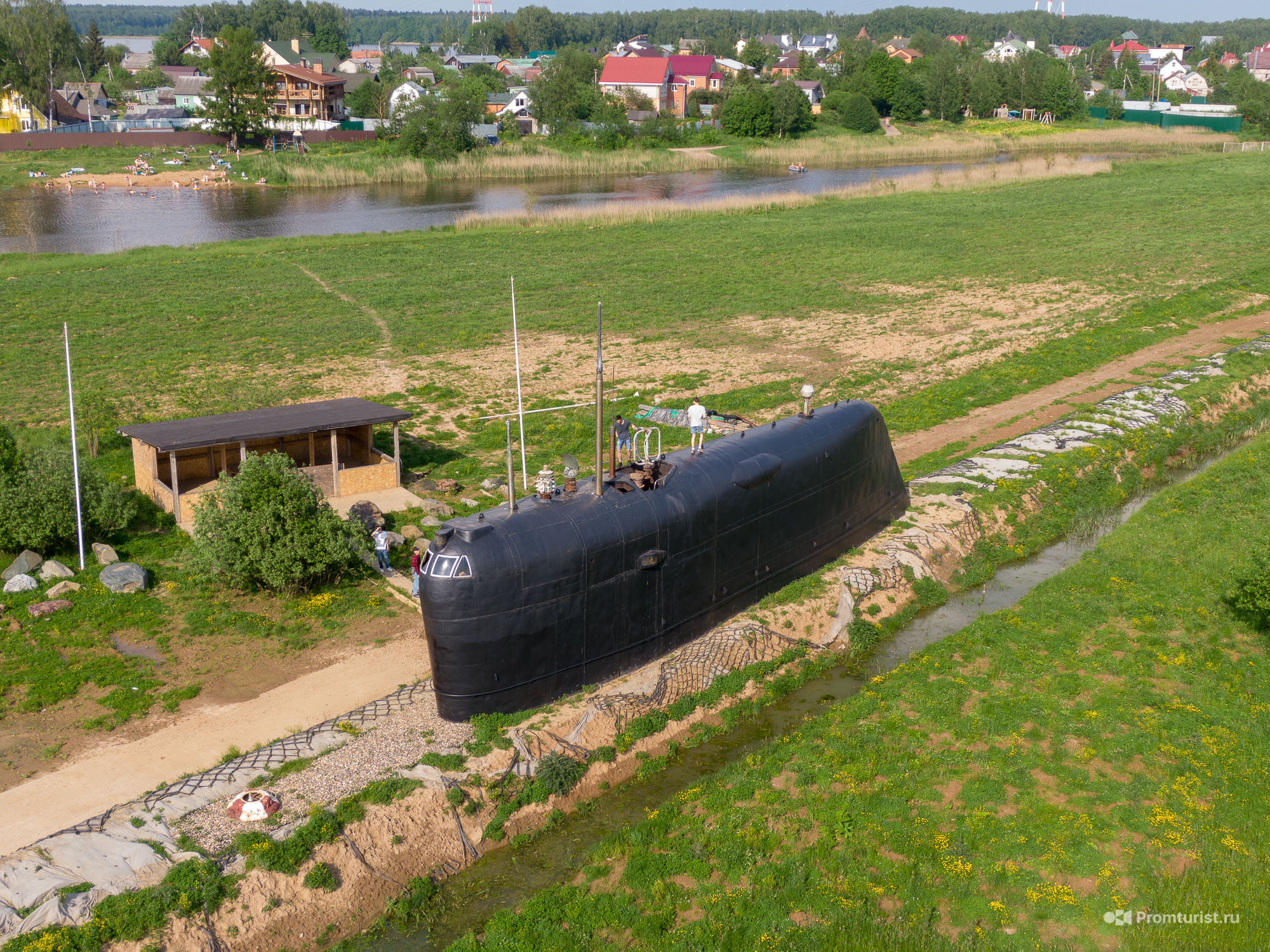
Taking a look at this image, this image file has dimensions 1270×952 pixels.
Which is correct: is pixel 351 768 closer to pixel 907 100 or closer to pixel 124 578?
pixel 124 578

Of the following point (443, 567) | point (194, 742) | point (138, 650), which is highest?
point (443, 567)

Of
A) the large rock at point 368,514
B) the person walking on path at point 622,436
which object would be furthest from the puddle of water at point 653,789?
the large rock at point 368,514

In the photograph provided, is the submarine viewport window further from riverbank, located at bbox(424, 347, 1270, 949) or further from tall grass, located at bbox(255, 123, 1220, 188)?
tall grass, located at bbox(255, 123, 1220, 188)

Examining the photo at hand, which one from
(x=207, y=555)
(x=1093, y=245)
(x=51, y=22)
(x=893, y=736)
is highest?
(x=51, y=22)

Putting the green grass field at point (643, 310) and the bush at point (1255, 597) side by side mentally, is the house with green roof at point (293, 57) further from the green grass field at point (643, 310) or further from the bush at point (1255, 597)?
the bush at point (1255, 597)

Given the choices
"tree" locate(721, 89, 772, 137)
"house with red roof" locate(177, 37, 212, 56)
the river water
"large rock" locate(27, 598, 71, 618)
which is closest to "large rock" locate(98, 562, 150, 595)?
"large rock" locate(27, 598, 71, 618)

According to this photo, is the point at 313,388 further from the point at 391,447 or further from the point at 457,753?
the point at 457,753

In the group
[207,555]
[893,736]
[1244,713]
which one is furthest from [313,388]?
[1244,713]

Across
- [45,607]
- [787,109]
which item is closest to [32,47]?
[787,109]
